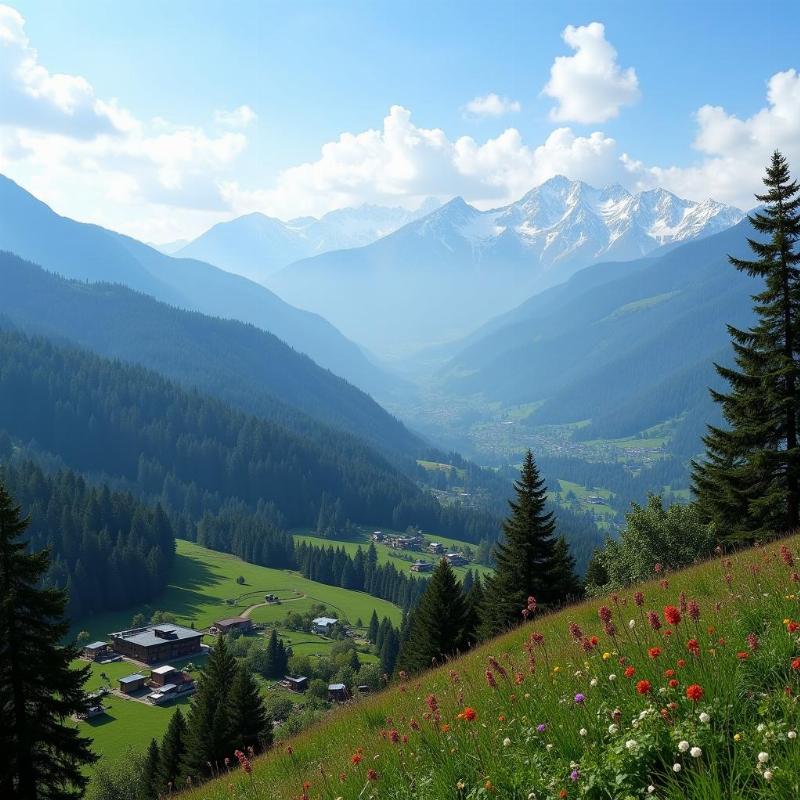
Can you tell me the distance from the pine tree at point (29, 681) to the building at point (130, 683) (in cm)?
5648

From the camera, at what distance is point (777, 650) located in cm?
541

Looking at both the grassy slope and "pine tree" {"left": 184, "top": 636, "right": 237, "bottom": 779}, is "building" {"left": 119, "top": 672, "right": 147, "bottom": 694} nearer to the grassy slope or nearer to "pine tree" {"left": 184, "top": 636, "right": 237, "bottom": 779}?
"pine tree" {"left": 184, "top": 636, "right": 237, "bottom": 779}

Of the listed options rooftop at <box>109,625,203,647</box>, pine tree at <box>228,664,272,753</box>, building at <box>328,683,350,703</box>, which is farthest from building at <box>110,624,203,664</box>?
pine tree at <box>228,664,272,753</box>

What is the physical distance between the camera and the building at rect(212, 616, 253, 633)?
288 feet

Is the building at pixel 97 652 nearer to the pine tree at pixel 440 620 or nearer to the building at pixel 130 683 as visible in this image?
the building at pixel 130 683

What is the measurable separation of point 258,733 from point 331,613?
255 ft

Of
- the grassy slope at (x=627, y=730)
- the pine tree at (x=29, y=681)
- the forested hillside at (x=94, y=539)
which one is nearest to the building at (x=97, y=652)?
the forested hillside at (x=94, y=539)

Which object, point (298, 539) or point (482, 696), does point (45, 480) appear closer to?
Answer: point (298, 539)

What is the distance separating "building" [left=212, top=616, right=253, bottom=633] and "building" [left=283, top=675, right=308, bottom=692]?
1733 centimetres

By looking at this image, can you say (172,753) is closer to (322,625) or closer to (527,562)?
(527,562)

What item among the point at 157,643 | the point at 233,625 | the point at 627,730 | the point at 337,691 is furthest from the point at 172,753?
the point at 233,625

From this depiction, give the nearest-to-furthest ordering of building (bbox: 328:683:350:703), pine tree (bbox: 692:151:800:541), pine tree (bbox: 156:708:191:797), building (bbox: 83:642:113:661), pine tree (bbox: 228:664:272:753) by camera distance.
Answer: pine tree (bbox: 692:151:800:541)
pine tree (bbox: 228:664:272:753)
pine tree (bbox: 156:708:191:797)
building (bbox: 328:683:350:703)
building (bbox: 83:642:113:661)

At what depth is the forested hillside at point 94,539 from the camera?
97562 mm

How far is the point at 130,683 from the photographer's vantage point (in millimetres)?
67438
